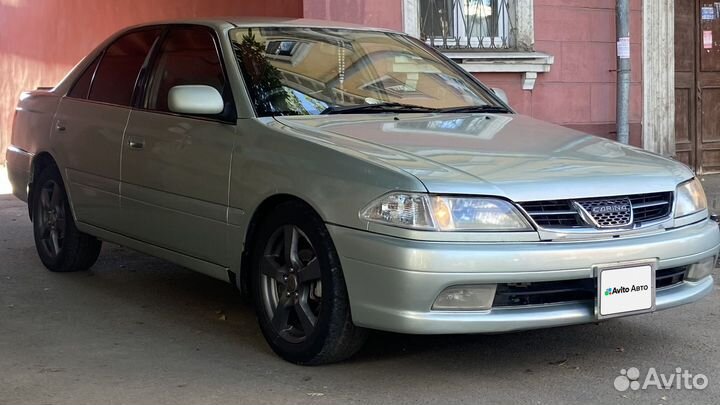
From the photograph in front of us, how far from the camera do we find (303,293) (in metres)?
4.09

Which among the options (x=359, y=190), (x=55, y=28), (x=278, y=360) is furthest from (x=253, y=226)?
(x=55, y=28)

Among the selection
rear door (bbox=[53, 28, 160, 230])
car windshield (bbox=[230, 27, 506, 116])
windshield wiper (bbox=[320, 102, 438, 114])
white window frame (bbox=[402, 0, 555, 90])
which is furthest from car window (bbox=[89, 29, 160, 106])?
white window frame (bbox=[402, 0, 555, 90])

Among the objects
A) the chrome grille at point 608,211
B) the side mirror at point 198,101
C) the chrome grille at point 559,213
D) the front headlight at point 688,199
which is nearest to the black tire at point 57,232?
the side mirror at point 198,101

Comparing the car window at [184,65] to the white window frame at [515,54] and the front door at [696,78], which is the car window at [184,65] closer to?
the white window frame at [515,54]

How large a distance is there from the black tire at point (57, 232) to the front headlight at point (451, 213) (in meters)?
2.96

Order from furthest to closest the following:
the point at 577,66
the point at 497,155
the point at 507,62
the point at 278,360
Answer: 1. the point at 577,66
2. the point at 507,62
3. the point at 278,360
4. the point at 497,155

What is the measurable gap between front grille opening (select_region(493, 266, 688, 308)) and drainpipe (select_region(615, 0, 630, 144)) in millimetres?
5456

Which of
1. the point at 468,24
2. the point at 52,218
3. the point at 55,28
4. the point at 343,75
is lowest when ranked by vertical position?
the point at 52,218

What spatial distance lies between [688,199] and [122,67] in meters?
3.31

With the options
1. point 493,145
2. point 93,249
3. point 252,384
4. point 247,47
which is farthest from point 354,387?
point 93,249

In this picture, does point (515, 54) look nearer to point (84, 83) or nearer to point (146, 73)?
point (84, 83)

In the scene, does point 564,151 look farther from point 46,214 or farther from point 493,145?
point 46,214

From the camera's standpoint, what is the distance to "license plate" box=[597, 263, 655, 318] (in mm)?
3734

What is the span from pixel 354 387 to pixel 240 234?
936 millimetres
